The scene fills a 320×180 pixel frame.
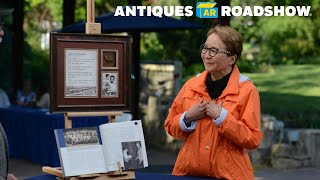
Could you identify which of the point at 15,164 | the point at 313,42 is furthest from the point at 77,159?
the point at 313,42

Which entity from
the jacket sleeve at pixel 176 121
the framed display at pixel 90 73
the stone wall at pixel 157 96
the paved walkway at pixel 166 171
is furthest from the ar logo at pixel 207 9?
the jacket sleeve at pixel 176 121

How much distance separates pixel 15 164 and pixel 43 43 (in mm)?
25142

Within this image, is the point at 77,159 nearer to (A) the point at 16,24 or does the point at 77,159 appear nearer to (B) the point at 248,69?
(A) the point at 16,24

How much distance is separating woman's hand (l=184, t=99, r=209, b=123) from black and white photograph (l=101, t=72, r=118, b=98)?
0.65m

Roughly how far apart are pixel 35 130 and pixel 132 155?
7947 millimetres

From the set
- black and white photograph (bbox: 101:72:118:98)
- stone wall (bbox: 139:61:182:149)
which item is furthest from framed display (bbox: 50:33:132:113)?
stone wall (bbox: 139:61:182:149)

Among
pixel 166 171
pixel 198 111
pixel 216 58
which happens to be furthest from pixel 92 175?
pixel 166 171

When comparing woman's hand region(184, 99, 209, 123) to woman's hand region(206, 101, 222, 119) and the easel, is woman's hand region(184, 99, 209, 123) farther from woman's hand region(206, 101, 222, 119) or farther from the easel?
the easel

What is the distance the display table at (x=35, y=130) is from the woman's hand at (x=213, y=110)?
6363 mm

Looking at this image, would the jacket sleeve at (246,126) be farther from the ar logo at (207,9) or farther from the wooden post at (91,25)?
the ar logo at (207,9)

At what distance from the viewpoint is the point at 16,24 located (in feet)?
56.4

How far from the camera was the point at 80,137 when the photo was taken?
422 cm

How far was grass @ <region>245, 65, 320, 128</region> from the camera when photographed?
13.0 metres

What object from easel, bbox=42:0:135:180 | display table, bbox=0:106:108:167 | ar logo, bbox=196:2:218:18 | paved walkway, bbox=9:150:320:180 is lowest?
paved walkway, bbox=9:150:320:180
